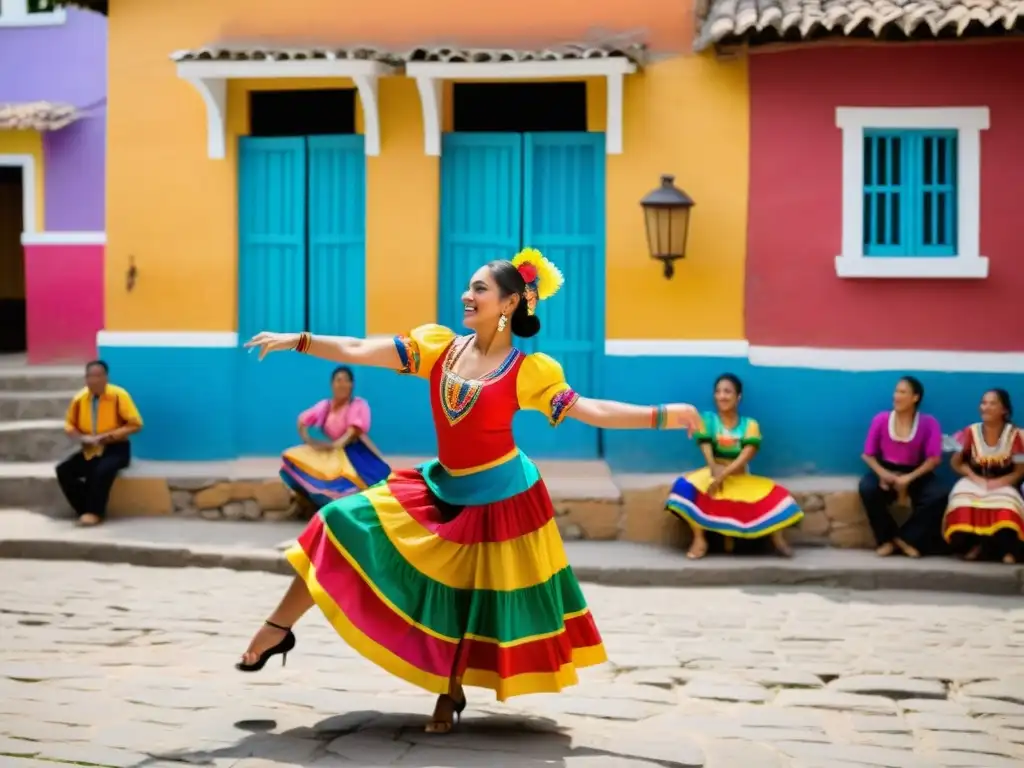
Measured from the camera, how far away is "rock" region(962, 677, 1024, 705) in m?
6.58

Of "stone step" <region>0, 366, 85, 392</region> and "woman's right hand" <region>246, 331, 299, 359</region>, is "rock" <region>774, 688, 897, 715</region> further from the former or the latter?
"stone step" <region>0, 366, 85, 392</region>

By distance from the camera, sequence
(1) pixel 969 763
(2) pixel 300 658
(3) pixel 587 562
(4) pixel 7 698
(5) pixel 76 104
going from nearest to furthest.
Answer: (1) pixel 969 763, (4) pixel 7 698, (2) pixel 300 658, (3) pixel 587 562, (5) pixel 76 104

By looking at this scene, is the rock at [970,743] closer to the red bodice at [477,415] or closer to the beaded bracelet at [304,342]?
the red bodice at [477,415]

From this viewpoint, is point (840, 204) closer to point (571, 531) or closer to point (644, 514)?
point (644, 514)

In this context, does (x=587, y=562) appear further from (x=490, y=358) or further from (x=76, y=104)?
(x=76, y=104)

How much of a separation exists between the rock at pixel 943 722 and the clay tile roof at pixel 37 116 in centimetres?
1159

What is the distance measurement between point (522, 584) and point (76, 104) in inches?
454

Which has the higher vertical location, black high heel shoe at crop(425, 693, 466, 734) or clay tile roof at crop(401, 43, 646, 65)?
clay tile roof at crop(401, 43, 646, 65)

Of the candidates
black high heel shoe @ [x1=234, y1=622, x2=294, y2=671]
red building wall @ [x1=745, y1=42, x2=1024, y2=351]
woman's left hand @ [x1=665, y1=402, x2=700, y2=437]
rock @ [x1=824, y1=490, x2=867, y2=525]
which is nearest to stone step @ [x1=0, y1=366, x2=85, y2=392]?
red building wall @ [x1=745, y1=42, x2=1024, y2=351]

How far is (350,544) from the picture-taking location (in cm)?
556

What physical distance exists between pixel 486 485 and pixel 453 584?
0.40 m

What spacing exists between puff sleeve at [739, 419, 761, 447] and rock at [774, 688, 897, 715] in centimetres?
373

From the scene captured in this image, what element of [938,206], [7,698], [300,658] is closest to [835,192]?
[938,206]

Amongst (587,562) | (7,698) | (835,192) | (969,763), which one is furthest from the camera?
(835,192)
